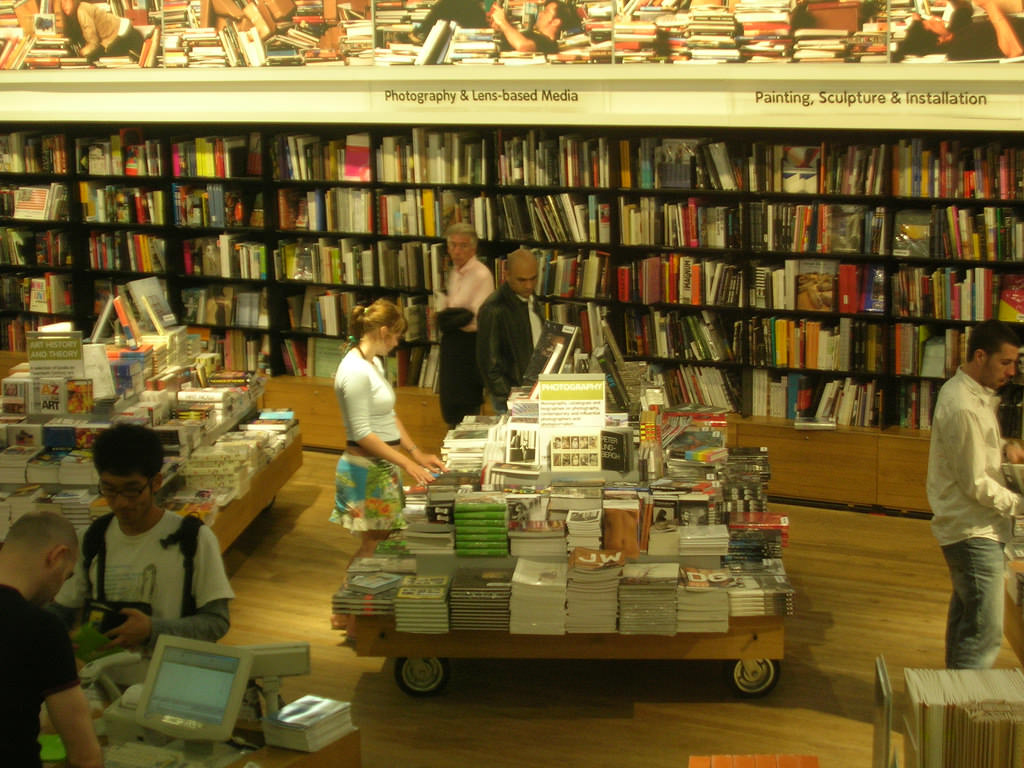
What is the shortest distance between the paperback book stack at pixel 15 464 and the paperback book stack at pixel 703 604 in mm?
3217

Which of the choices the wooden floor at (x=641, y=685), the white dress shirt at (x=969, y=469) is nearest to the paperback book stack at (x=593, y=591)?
the wooden floor at (x=641, y=685)

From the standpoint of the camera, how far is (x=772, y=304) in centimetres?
720

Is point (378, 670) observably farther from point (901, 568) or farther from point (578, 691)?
point (901, 568)

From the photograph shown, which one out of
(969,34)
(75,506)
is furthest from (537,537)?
(969,34)

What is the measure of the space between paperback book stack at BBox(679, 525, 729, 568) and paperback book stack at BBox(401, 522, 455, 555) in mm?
919

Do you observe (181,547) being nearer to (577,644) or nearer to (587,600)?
(587,600)

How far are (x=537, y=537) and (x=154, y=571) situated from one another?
171 cm

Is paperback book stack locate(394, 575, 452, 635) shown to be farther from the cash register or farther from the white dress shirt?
the white dress shirt

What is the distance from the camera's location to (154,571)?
339cm

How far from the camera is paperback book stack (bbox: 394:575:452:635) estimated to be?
4617 mm

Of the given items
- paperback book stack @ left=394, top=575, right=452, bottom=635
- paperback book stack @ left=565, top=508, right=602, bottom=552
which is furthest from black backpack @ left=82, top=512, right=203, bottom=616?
paperback book stack @ left=565, top=508, right=602, bottom=552

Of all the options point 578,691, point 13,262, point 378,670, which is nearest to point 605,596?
point 578,691

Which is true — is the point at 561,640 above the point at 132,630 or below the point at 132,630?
below

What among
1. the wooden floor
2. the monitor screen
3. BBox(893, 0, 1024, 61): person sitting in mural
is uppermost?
BBox(893, 0, 1024, 61): person sitting in mural
